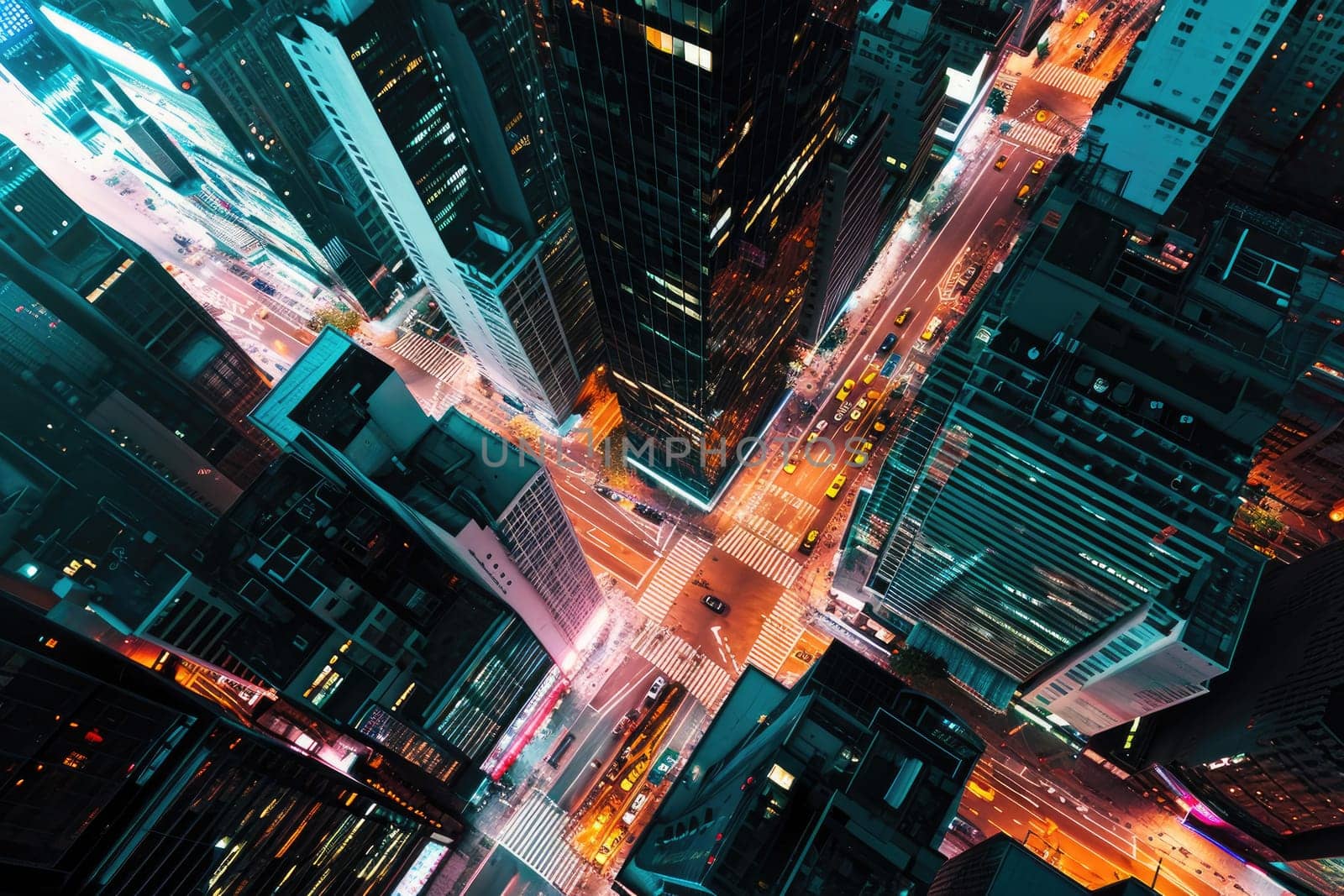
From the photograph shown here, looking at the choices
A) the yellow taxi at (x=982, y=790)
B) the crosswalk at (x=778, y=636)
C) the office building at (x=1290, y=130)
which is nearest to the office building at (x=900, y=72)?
the office building at (x=1290, y=130)

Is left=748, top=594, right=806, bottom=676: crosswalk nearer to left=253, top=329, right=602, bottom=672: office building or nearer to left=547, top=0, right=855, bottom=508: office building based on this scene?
left=547, top=0, right=855, bottom=508: office building

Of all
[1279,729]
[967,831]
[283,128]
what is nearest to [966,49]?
[1279,729]

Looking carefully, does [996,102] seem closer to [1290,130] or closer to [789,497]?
[1290,130]

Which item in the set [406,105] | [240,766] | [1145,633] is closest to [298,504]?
[240,766]

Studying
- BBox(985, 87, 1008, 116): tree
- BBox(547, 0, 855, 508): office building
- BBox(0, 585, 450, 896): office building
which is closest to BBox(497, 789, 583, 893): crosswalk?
BBox(0, 585, 450, 896): office building

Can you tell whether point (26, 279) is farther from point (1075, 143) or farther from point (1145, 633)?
point (1075, 143)
